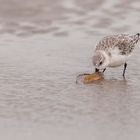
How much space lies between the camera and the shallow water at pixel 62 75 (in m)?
6.63

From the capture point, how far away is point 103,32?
39.6 ft

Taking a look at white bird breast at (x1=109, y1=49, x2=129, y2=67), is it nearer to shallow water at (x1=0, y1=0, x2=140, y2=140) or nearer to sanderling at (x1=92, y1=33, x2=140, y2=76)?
sanderling at (x1=92, y1=33, x2=140, y2=76)

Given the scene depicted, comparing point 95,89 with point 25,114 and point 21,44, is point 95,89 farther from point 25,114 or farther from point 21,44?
point 21,44

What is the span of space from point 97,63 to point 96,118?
79.5 inches

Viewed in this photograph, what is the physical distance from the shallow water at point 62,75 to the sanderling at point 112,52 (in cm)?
22

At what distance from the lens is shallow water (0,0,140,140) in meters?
6.63

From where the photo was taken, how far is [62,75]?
9047 mm

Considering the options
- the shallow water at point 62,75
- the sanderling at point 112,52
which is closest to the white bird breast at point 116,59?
the sanderling at point 112,52

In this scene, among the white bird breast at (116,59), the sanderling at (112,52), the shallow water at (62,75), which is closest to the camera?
the shallow water at (62,75)

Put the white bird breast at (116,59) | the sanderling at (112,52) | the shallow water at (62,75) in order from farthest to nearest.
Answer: the white bird breast at (116,59) < the sanderling at (112,52) < the shallow water at (62,75)

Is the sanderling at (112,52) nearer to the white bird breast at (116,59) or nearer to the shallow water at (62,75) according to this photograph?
the white bird breast at (116,59)

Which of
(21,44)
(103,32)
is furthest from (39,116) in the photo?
(103,32)

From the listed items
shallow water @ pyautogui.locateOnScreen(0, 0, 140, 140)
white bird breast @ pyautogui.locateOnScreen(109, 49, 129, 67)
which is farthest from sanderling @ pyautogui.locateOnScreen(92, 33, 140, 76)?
shallow water @ pyautogui.locateOnScreen(0, 0, 140, 140)

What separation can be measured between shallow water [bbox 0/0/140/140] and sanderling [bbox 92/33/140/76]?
0.22 metres
